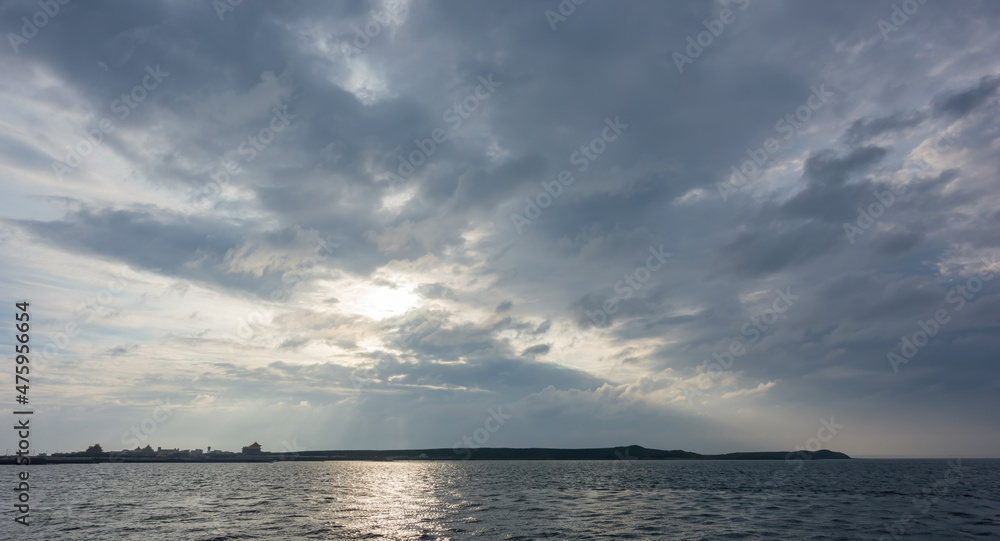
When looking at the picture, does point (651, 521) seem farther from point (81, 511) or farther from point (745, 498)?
point (81, 511)

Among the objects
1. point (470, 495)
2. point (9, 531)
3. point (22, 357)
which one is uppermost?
point (22, 357)

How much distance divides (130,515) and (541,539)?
2235 inches

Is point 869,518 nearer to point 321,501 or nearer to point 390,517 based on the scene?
point 390,517

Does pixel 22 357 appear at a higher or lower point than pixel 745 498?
higher

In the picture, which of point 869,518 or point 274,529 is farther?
point 869,518

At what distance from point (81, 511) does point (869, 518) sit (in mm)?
107873

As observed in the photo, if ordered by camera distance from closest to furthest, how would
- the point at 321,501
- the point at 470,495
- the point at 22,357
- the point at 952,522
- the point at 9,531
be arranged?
1. the point at 22,357
2. the point at 9,531
3. the point at 952,522
4. the point at 321,501
5. the point at 470,495

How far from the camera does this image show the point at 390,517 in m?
69.2

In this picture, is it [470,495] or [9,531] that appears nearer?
[9,531]

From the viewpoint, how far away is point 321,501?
88.3 metres

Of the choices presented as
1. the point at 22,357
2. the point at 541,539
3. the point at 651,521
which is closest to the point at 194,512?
the point at 22,357

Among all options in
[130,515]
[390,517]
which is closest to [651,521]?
[390,517]

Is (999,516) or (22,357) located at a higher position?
(22,357)

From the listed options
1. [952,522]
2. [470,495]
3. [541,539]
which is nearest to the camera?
[541,539]
